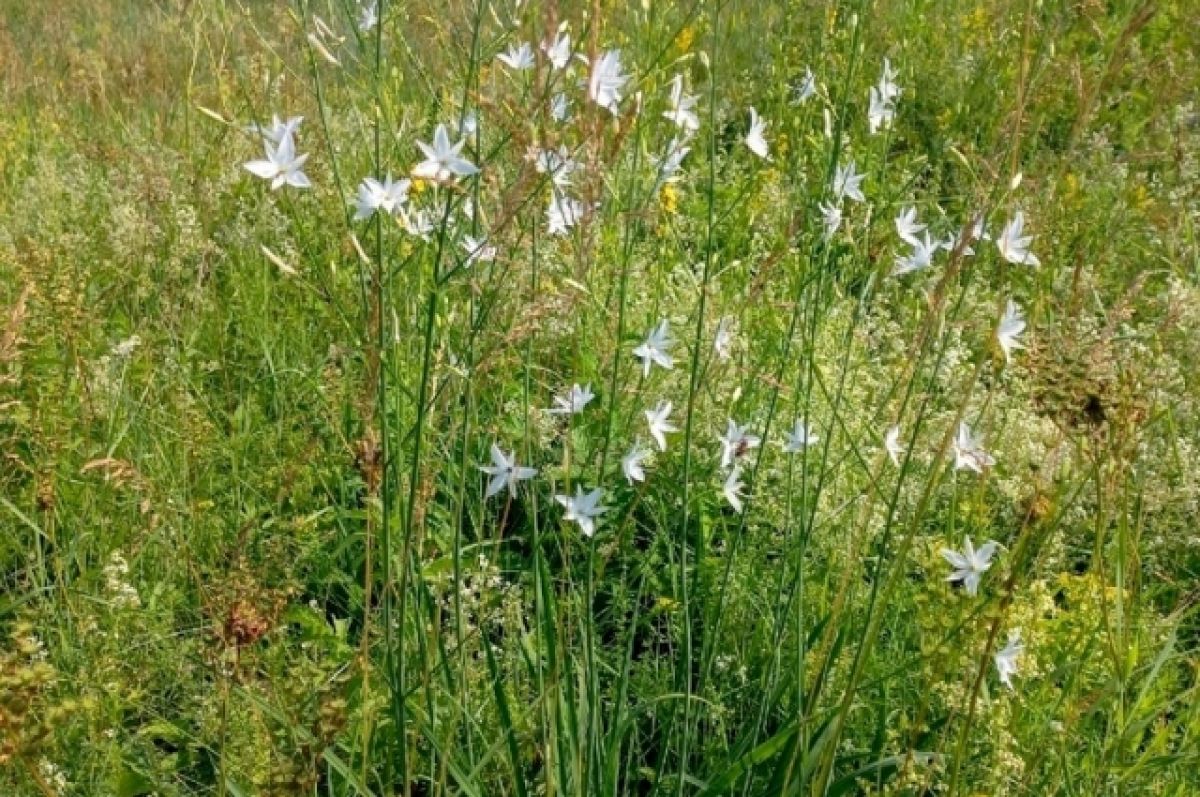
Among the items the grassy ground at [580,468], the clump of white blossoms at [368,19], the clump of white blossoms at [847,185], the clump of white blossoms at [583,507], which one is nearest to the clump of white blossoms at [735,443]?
the grassy ground at [580,468]

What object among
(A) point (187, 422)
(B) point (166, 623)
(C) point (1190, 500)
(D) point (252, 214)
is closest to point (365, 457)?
(B) point (166, 623)

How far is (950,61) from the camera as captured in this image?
14.2 feet

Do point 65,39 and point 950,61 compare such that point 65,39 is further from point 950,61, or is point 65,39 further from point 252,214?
point 950,61

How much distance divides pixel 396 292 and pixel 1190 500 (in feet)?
4.98

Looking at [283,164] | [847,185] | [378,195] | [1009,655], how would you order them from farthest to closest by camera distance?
[847,185], [1009,655], [283,164], [378,195]

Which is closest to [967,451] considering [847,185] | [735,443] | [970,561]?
[970,561]

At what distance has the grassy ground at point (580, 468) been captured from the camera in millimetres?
1354

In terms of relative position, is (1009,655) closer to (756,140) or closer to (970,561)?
(970,561)

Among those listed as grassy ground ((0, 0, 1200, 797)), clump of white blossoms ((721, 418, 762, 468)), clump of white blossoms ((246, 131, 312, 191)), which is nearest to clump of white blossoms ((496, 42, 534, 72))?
grassy ground ((0, 0, 1200, 797))

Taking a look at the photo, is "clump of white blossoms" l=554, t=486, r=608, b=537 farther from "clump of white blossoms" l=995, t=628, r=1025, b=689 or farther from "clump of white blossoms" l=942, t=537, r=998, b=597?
"clump of white blossoms" l=995, t=628, r=1025, b=689

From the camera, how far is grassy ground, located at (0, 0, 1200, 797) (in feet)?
4.44

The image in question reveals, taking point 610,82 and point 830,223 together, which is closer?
point 610,82

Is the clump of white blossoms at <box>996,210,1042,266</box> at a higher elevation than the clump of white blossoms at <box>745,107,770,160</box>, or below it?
below

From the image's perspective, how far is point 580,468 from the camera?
5.47 feet
